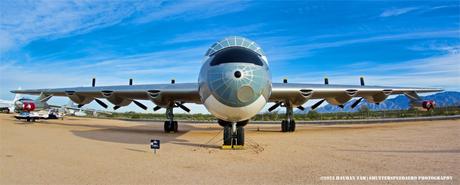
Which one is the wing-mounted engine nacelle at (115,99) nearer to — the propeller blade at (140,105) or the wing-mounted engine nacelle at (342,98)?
the propeller blade at (140,105)

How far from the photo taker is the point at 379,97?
24141 millimetres

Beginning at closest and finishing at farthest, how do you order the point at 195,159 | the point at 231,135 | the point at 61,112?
the point at 195,159
the point at 231,135
the point at 61,112

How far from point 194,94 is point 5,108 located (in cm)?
→ 8319

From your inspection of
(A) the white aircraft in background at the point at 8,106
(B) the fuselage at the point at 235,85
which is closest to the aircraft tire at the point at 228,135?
(B) the fuselage at the point at 235,85

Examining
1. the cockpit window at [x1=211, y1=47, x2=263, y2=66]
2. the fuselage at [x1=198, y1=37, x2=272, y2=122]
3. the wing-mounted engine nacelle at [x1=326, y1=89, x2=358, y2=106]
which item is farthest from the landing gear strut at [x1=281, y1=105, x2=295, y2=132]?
the cockpit window at [x1=211, y1=47, x2=263, y2=66]

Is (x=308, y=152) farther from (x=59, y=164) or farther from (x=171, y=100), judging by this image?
(x=171, y=100)

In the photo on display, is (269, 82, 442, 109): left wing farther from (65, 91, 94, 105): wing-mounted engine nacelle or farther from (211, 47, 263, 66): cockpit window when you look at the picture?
(65, 91, 94, 105): wing-mounted engine nacelle

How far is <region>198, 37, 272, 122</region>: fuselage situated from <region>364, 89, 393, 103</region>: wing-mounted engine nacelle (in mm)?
13673

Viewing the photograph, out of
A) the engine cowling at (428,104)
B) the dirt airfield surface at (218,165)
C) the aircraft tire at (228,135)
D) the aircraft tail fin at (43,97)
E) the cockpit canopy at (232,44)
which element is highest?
the cockpit canopy at (232,44)

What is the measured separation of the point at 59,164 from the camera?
9055 millimetres

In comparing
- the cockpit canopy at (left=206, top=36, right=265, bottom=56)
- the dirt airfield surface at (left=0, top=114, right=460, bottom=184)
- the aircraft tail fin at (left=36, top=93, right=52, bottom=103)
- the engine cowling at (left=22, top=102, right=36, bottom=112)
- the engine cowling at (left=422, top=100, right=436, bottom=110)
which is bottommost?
the dirt airfield surface at (left=0, top=114, right=460, bottom=184)

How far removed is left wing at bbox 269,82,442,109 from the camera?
1918 centimetres

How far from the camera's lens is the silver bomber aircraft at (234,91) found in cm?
1098

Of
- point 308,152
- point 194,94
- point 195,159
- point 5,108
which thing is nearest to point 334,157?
point 308,152
